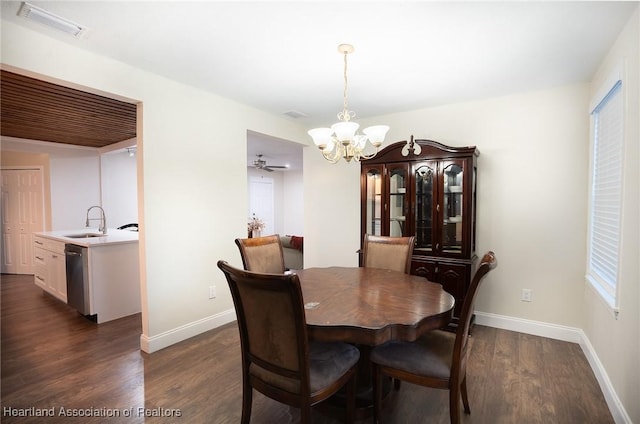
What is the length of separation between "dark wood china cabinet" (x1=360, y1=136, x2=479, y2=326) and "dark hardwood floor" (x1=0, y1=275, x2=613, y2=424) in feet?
2.60

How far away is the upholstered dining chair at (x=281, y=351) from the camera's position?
134 cm

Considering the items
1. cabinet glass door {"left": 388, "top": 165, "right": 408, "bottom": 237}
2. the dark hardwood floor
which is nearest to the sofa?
cabinet glass door {"left": 388, "top": 165, "right": 408, "bottom": 237}

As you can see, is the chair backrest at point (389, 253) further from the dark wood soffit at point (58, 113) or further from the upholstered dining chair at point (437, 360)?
the dark wood soffit at point (58, 113)

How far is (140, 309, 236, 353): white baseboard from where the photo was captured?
276 cm

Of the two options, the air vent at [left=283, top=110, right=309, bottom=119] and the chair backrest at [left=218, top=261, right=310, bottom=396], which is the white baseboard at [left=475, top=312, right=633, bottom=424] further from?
the air vent at [left=283, top=110, right=309, bottom=119]

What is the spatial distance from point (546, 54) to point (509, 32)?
0.57m

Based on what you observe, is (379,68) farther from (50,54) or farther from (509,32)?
(50,54)

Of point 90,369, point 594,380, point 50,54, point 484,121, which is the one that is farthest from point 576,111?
point 90,369

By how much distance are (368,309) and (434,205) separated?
1966 mm

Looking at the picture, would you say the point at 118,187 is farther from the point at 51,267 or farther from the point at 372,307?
the point at 372,307

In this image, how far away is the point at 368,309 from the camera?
1664 mm

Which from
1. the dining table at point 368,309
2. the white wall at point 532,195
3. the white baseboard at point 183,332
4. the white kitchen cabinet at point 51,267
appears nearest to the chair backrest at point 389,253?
the dining table at point 368,309

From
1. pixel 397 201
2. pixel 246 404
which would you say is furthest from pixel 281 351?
pixel 397 201

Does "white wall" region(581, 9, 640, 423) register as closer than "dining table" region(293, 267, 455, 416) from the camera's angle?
No
